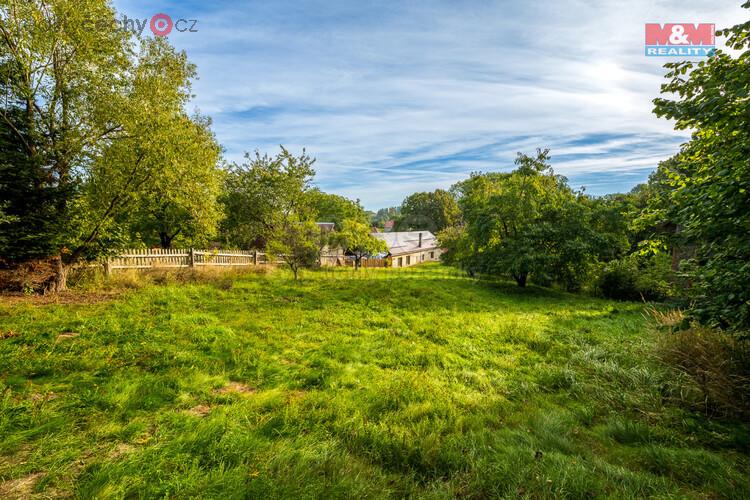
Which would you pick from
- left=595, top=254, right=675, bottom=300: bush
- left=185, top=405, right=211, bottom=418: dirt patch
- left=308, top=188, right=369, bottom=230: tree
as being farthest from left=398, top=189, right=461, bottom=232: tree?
left=185, top=405, right=211, bottom=418: dirt patch

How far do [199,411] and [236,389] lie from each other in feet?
2.41

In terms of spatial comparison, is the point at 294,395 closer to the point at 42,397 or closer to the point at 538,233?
the point at 42,397

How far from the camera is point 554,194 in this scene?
58.1 feet

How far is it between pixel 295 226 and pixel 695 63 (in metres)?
13.3

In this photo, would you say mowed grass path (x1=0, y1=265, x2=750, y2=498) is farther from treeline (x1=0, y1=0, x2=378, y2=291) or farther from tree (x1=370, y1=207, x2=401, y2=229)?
tree (x1=370, y1=207, x2=401, y2=229)

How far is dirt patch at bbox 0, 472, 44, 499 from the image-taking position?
2068 millimetres

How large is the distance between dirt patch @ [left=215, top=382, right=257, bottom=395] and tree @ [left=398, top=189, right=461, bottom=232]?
5464 centimetres

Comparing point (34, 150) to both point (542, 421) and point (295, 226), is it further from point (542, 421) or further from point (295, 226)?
point (542, 421)

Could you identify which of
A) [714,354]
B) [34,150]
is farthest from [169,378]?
[34,150]

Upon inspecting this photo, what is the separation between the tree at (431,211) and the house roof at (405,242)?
11725 millimetres

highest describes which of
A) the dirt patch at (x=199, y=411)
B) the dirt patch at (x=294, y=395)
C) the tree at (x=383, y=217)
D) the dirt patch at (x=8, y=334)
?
the tree at (x=383, y=217)

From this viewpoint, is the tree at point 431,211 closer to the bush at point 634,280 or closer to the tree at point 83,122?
the bush at point 634,280

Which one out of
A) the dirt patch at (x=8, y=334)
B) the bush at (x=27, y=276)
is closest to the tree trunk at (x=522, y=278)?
the dirt patch at (x=8, y=334)

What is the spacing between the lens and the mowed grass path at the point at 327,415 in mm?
2514
